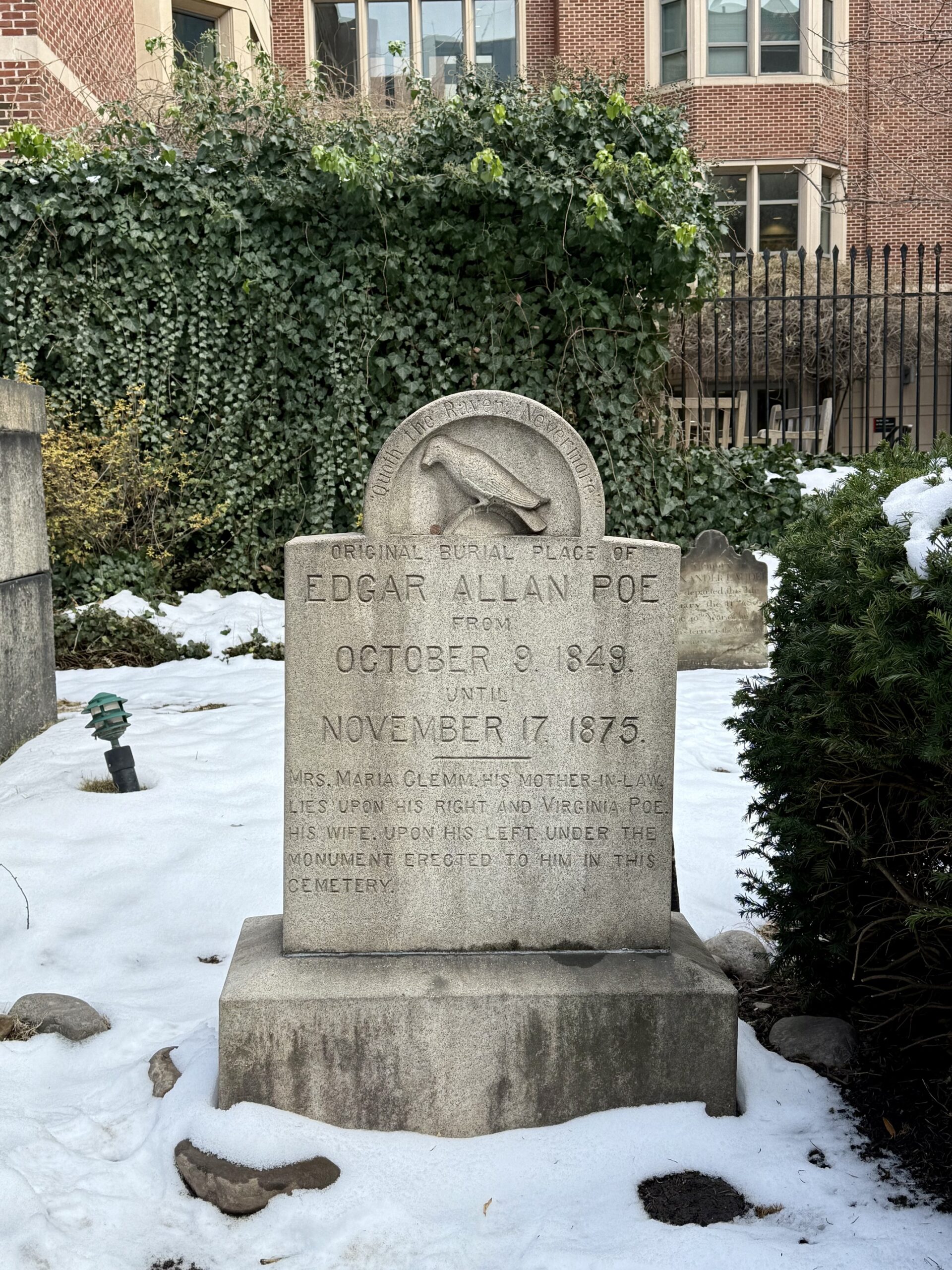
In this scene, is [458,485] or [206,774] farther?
[206,774]

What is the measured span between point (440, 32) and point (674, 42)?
4364mm

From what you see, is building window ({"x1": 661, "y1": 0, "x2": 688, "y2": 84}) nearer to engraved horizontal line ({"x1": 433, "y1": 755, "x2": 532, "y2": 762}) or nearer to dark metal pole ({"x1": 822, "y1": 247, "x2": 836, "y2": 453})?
dark metal pole ({"x1": 822, "y1": 247, "x2": 836, "y2": 453})

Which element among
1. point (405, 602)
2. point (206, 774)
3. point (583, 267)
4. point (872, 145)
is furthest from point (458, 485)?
point (872, 145)

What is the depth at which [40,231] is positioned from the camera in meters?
9.60

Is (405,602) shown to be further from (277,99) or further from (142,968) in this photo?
(277,99)

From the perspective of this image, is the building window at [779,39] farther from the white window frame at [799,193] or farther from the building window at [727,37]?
the white window frame at [799,193]

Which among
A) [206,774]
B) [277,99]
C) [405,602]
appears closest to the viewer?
[405,602]

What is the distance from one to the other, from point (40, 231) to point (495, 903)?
861cm

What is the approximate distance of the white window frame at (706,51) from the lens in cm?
1984

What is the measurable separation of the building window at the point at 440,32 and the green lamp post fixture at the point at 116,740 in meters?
18.8

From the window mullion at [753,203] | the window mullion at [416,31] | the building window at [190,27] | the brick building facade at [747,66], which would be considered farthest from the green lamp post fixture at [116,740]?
the window mullion at [416,31]

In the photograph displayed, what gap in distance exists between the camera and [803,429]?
13.3 metres

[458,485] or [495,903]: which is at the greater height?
[458,485]

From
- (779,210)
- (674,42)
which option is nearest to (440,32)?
(674,42)
